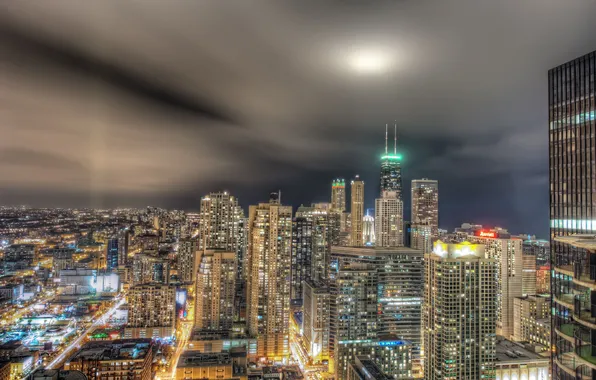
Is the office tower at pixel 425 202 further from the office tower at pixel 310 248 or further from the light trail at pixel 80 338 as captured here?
the light trail at pixel 80 338

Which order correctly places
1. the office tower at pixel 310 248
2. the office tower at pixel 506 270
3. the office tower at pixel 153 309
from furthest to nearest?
the office tower at pixel 310 248, the office tower at pixel 506 270, the office tower at pixel 153 309

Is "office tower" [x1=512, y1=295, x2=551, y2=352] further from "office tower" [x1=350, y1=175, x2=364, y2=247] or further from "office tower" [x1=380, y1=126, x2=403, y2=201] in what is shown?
"office tower" [x1=380, y1=126, x2=403, y2=201]

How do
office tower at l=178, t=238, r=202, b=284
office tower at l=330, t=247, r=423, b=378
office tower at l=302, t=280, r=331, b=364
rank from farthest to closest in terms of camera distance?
1. office tower at l=178, t=238, r=202, b=284
2. office tower at l=302, t=280, r=331, b=364
3. office tower at l=330, t=247, r=423, b=378

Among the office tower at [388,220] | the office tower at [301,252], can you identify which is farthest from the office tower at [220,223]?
the office tower at [388,220]

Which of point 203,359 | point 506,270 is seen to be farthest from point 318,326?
point 506,270

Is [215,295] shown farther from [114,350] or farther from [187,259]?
[187,259]


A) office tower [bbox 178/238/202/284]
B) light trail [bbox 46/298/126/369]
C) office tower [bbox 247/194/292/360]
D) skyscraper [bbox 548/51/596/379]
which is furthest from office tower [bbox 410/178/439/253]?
skyscraper [bbox 548/51/596/379]
